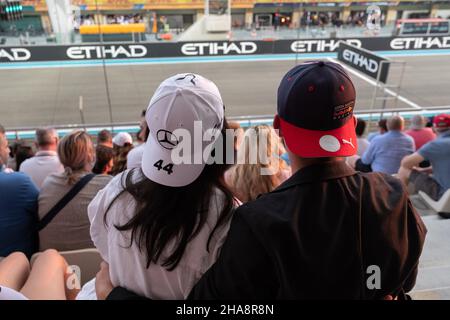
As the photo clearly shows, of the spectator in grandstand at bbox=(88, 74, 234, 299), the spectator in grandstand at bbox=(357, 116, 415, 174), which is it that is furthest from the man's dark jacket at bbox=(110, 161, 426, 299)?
the spectator in grandstand at bbox=(357, 116, 415, 174)

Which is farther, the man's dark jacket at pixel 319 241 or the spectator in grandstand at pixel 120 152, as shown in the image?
the spectator in grandstand at pixel 120 152

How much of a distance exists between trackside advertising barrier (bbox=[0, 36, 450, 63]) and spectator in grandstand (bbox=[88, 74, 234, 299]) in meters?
12.0

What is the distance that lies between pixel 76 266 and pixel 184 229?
1.05m

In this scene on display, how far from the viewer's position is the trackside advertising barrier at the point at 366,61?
705 centimetres

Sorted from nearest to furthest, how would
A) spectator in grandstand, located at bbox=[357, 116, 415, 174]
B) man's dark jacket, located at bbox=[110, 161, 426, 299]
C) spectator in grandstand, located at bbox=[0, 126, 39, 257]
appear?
man's dark jacket, located at bbox=[110, 161, 426, 299] < spectator in grandstand, located at bbox=[0, 126, 39, 257] < spectator in grandstand, located at bbox=[357, 116, 415, 174]

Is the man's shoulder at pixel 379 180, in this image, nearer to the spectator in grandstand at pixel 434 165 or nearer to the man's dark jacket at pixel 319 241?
the man's dark jacket at pixel 319 241

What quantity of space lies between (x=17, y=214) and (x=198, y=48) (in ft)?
41.1

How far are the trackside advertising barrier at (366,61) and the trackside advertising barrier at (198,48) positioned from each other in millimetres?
4054

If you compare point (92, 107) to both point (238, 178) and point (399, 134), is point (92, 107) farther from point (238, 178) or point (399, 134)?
A: point (238, 178)

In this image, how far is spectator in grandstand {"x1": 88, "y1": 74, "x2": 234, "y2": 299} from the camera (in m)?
0.94

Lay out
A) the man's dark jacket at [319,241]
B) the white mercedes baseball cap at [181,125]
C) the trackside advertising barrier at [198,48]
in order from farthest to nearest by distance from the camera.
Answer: the trackside advertising barrier at [198,48] → the white mercedes baseball cap at [181,125] → the man's dark jacket at [319,241]

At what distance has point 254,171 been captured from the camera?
1.89 metres

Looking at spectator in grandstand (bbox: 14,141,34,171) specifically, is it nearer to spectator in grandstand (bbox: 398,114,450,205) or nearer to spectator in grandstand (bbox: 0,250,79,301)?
spectator in grandstand (bbox: 0,250,79,301)

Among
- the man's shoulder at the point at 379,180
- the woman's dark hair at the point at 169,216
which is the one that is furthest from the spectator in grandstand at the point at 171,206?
the man's shoulder at the point at 379,180
